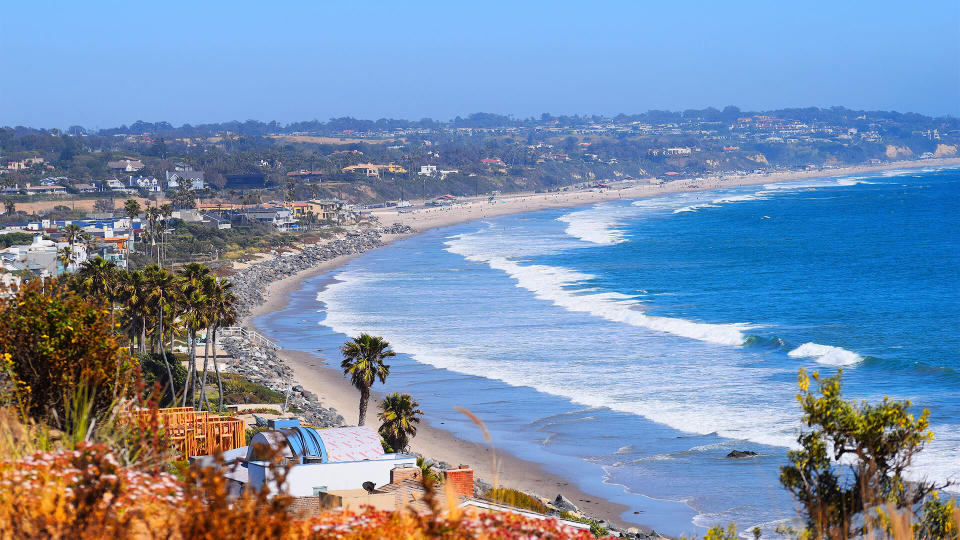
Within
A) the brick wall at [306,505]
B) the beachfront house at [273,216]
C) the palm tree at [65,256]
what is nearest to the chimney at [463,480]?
the brick wall at [306,505]

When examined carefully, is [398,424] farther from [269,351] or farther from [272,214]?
[272,214]

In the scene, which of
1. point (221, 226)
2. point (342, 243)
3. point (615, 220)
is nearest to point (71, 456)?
point (342, 243)

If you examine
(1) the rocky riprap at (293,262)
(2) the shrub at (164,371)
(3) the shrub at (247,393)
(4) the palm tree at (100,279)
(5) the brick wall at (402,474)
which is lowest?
(1) the rocky riprap at (293,262)

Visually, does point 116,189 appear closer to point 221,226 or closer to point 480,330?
point 221,226

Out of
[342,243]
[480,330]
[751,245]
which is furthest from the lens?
[342,243]

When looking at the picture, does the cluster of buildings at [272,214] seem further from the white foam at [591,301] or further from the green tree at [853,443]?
the green tree at [853,443]
